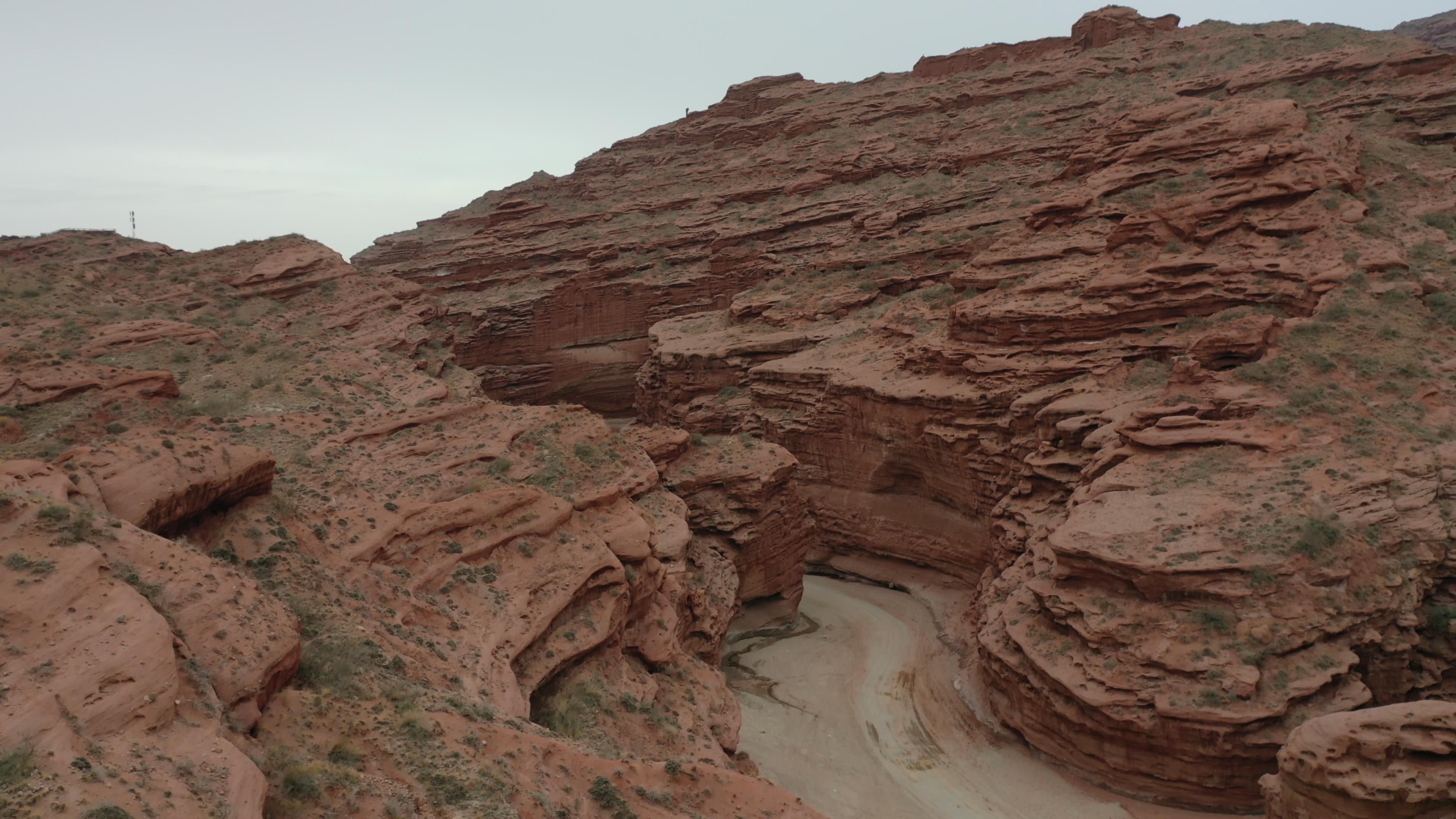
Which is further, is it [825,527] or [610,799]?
[825,527]

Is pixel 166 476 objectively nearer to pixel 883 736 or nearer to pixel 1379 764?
pixel 883 736

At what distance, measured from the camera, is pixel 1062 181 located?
33.5 m

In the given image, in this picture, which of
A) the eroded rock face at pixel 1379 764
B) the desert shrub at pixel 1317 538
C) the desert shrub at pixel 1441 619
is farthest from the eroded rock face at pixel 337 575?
the desert shrub at pixel 1441 619

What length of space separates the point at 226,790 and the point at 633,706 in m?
7.84

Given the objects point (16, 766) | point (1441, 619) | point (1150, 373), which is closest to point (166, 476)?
point (16, 766)

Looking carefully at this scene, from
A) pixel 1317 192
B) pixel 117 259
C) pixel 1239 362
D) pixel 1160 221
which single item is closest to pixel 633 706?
pixel 1239 362

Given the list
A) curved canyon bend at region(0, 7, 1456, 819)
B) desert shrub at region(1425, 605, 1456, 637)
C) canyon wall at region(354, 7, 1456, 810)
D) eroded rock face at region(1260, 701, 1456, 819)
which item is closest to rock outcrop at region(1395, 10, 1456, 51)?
canyon wall at region(354, 7, 1456, 810)

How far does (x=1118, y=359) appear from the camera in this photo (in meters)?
24.2

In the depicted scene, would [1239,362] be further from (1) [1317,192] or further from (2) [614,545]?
(2) [614,545]

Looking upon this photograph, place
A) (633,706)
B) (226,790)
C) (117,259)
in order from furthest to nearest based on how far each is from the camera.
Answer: (117,259) < (633,706) < (226,790)

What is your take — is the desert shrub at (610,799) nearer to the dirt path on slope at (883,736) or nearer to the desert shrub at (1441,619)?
the dirt path on slope at (883,736)

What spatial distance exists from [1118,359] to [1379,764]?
14507 millimetres

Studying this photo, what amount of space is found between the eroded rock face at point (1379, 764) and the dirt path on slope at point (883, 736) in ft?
14.7

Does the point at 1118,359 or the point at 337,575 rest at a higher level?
the point at 1118,359
